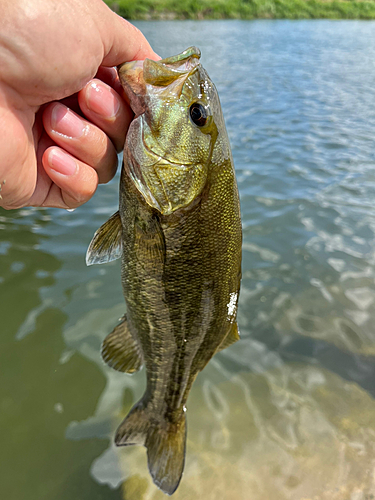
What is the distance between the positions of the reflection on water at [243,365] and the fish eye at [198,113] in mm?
2859

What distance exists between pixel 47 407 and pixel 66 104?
286 cm

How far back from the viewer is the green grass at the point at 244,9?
4028cm

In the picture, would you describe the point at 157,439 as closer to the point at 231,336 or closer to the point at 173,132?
the point at 231,336

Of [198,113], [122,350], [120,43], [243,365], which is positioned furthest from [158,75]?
[243,365]

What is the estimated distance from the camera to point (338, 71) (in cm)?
1789

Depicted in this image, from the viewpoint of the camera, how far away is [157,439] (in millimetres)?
2432

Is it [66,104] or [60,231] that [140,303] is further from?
[60,231]

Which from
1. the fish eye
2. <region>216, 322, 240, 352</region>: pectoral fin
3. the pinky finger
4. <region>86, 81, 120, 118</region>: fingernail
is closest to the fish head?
the fish eye

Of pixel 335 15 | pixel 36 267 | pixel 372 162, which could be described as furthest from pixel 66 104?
pixel 335 15

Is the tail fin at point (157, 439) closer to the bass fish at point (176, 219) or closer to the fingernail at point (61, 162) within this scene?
the bass fish at point (176, 219)

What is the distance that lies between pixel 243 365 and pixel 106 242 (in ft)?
8.69

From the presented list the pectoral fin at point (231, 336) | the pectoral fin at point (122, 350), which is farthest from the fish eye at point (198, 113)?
the pectoral fin at point (122, 350)

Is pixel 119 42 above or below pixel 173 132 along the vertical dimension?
above

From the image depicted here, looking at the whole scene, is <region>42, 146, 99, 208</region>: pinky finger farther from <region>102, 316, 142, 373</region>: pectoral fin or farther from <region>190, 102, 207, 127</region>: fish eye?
<region>102, 316, 142, 373</region>: pectoral fin
